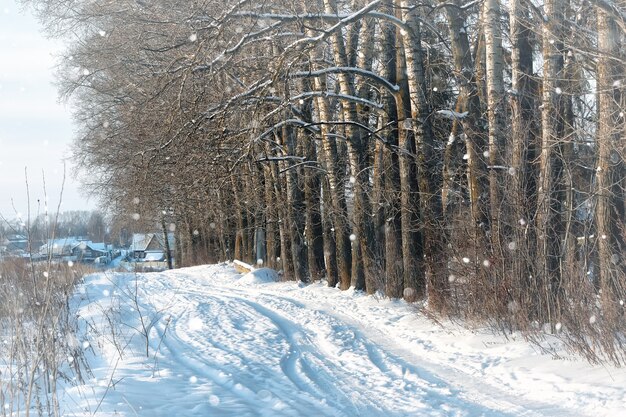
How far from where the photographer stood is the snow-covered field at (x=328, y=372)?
Result: 7027mm

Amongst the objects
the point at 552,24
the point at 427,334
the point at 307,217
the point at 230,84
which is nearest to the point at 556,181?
the point at 552,24

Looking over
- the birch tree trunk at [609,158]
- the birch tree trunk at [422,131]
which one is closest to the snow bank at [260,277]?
the birch tree trunk at [422,131]

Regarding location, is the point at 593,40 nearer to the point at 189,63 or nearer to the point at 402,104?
the point at 402,104

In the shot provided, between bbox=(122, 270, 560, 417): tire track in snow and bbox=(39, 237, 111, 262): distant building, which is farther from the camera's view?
bbox=(122, 270, 560, 417): tire track in snow

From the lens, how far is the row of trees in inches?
403

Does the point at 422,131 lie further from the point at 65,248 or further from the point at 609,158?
the point at 65,248

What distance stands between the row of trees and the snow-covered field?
0.66 m

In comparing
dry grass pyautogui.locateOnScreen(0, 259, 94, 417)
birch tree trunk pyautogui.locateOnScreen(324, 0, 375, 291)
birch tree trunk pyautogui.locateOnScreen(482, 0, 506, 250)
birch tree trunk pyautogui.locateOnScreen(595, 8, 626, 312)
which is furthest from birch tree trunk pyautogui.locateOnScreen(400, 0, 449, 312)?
dry grass pyautogui.locateOnScreen(0, 259, 94, 417)

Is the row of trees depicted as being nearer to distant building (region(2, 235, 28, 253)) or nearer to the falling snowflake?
the falling snowflake

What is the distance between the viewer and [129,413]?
6156 millimetres

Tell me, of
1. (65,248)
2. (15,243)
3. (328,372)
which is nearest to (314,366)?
(328,372)

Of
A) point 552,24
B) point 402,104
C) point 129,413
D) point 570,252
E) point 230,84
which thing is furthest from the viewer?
point 230,84

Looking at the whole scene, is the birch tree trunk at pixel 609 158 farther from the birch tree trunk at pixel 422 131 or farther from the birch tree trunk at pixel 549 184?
the birch tree trunk at pixel 422 131

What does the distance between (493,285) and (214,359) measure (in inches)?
168
